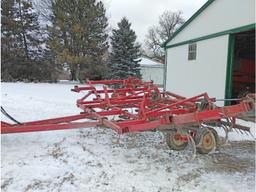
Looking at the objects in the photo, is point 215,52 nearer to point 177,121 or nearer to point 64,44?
point 177,121

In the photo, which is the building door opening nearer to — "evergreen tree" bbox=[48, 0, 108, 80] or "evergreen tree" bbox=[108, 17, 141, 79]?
"evergreen tree" bbox=[108, 17, 141, 79]

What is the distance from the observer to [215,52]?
9.02 m

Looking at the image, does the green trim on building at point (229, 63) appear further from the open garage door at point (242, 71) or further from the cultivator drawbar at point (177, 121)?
the cultivator drawbar at point (177, 121)

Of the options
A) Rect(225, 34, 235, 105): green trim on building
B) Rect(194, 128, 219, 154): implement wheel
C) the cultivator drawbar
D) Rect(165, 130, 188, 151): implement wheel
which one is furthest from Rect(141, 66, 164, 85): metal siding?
Rect(194, 128, 219, 154): implement wheel

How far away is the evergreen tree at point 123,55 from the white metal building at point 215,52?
903 centimetres

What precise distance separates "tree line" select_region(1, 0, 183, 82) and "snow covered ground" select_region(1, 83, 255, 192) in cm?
1698

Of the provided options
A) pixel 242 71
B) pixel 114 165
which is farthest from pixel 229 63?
pixel 114 165

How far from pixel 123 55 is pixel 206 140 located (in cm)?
1859

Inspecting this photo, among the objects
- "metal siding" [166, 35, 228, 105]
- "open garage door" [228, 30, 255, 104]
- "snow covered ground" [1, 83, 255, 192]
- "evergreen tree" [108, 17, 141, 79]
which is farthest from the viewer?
"evergreen tree" [108, 17, 141, 79]

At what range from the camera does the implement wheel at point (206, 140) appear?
11.1ft

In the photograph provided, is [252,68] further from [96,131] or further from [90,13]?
[90,13]

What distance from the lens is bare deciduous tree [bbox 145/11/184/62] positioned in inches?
1789

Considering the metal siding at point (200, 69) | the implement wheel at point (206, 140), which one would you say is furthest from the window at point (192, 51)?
the implement wheel at point (206, 140)

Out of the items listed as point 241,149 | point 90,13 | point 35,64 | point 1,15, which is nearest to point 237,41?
point 241,149
